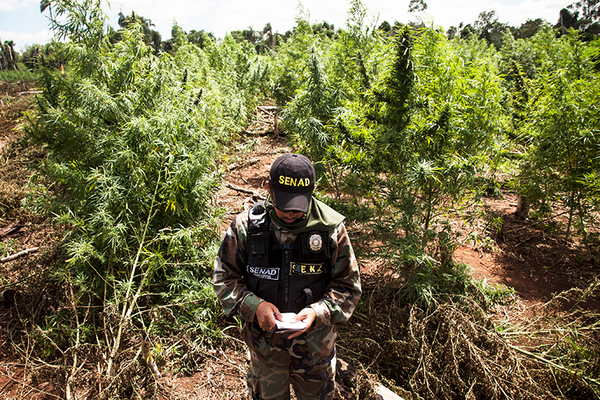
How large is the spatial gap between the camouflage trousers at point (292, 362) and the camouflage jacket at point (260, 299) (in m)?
0.15

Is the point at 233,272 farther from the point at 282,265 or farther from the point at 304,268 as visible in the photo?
the point at 304,268

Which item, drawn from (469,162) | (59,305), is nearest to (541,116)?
(469,162)

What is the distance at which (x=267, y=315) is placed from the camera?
171 cm

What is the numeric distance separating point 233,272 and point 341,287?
25.2 inches

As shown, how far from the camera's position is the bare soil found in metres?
3.10

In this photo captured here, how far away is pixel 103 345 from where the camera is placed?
3.16m

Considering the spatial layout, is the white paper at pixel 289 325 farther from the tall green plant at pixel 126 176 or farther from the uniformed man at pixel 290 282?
the tall green plant at pixel 126 176

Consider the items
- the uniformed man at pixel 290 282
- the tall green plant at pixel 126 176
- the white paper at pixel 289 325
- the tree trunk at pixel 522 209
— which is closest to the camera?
the white paper at pixel 289 325

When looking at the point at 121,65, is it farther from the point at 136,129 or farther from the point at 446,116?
the point at 446,116

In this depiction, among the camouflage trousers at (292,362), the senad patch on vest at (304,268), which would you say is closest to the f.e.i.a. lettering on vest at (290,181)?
the senad patch on vest at (304,268)

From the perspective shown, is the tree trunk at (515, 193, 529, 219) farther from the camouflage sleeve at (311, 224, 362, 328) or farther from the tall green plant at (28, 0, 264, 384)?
the camouflage sleeve at (311, 224, 362, 328)

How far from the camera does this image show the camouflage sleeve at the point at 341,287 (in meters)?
1.83

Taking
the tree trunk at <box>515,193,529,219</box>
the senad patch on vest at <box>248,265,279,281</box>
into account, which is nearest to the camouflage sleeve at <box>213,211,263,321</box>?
the senad patch on vest at <box>248,265,279,281</box>

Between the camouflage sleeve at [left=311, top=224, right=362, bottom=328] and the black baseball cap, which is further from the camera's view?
the camouflage sleeve at [left=311, top=224, right=362, bottom=328]
